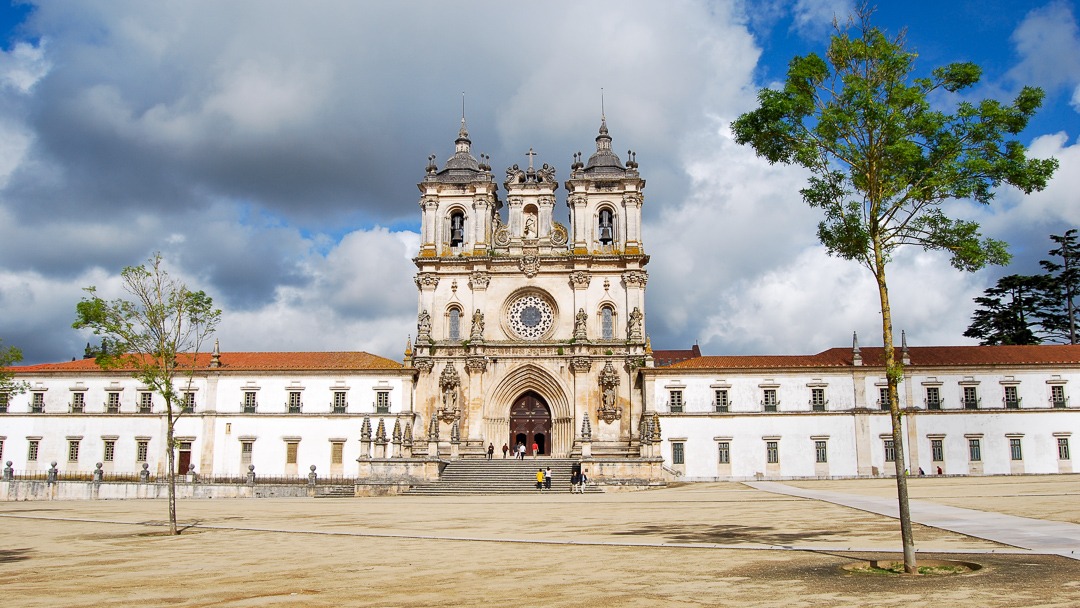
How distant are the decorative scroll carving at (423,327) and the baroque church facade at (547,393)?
260mm

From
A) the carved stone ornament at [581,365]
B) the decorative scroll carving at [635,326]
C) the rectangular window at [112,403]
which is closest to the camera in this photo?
the carved stone ornament at [581,365]

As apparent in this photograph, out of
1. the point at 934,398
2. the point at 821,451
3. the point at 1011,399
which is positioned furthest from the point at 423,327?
the point at 1011,399

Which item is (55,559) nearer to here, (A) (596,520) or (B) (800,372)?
(A) (596,520)

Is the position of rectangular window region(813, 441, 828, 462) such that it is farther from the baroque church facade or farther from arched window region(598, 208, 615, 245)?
arched window region(598, 208, 615, 245)

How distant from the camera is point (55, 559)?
15664 mm

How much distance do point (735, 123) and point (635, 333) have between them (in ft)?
109

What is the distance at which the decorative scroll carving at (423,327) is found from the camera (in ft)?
162

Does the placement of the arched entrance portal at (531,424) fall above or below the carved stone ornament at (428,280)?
below

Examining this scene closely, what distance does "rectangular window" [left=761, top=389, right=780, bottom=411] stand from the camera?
4778 cm

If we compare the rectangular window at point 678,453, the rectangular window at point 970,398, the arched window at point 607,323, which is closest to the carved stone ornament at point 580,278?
the arched window at point 607,323

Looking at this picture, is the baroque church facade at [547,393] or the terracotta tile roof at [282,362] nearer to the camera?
the baroque church facade at [547,393]

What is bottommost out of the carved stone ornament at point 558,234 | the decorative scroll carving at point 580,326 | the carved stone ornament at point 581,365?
the carved stone ornament at point 581,365

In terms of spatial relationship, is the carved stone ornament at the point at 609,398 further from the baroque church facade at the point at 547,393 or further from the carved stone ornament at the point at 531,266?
Result: the carved stone ornament at the point at 531,266

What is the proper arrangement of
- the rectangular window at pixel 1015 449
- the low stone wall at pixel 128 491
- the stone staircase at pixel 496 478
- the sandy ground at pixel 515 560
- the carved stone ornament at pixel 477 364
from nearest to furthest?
the sandy ground at pixel 515 560 < the low stone wall at pixel 128 491 < the stone staircase at pixel 496 478 < the rectangular window at pixel 1015 449 < the carved stone ornament at pixel 477 364
